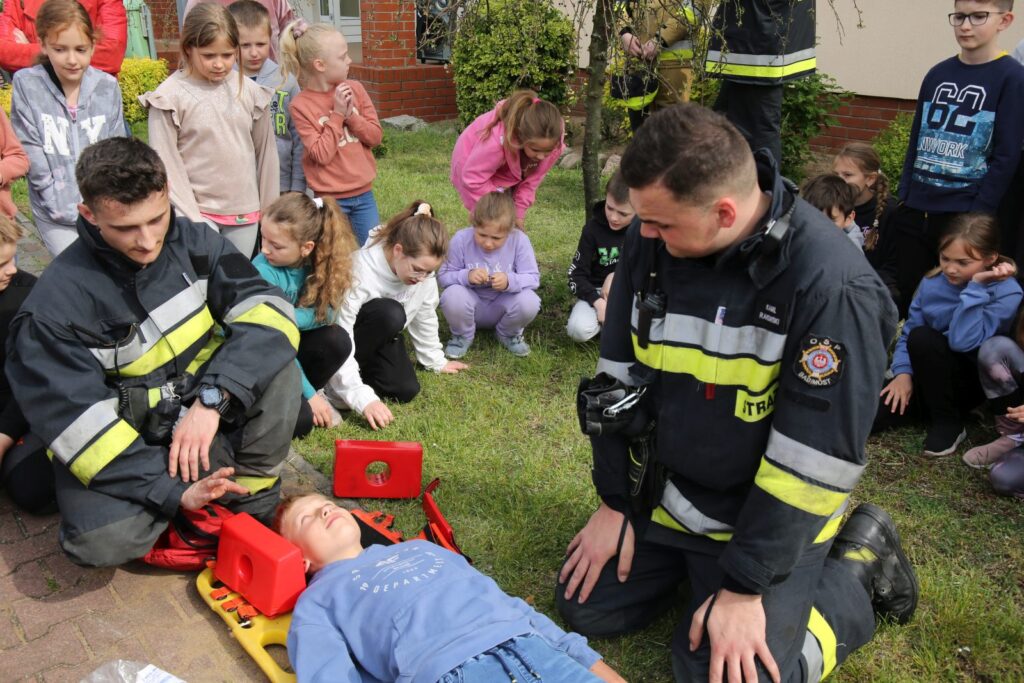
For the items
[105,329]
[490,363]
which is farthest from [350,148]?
[105,329]

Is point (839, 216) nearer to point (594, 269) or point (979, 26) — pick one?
point (979, 26)

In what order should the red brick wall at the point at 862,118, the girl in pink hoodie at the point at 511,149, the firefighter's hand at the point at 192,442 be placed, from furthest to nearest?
the red brick wall at the point at 862,118 < the girl in pink hoodie at the point at 511,149 < the firefighter's hand at the point at 192,442

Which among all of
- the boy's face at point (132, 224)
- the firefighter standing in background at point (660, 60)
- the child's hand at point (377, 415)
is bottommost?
the child's hand at point (377, 415)

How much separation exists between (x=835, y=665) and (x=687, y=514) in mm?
648

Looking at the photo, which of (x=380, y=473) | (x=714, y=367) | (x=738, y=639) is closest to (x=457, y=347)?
(x=380, y=473)

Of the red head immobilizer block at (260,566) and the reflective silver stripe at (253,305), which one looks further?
the reflective silver stripe at (253,305)

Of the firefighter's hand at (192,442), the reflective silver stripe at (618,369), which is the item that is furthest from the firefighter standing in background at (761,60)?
the firefighter's hand at (192,442)

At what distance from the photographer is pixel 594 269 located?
5215 mm

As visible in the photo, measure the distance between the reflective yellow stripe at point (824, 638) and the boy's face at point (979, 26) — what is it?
3.55 meters

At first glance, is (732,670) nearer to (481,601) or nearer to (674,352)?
(481,601)

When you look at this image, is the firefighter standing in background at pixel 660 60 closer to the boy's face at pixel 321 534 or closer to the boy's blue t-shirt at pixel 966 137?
the boy's blue t-shirt at pixel 966 137

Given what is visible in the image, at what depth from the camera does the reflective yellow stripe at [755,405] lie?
2523 mm

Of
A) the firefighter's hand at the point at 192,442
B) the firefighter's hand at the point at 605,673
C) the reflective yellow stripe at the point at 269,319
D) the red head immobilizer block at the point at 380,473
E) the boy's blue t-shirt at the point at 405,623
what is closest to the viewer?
the boy's blue t-shirt at the point at 405,623

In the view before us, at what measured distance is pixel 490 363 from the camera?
5.05 meters
